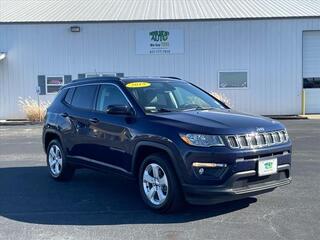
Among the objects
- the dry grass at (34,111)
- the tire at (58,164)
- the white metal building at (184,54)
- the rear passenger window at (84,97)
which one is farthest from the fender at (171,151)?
the white metal building at (184,54)

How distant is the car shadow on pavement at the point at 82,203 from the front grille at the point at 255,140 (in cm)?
98

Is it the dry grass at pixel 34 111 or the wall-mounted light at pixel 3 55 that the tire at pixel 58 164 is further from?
the wall-mounted light at pixel 3 55

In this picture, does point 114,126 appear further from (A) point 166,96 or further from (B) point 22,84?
(B) point 22,84

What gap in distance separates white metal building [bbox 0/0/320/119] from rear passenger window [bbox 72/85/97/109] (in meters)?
14.7

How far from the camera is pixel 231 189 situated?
225 inches

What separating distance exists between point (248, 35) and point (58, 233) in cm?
1855

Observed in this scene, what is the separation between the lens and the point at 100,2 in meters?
28.6

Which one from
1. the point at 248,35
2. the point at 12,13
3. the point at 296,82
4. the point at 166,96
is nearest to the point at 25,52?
the point at 12,13

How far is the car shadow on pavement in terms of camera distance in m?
6.04

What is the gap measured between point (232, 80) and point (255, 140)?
56.5 ft

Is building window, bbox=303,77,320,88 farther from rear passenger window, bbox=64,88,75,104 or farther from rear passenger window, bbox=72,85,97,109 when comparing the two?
rear passenger window, bbox=72,85,97,109

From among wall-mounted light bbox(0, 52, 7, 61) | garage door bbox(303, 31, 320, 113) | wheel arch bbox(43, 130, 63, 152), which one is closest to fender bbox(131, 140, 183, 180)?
wheel arch bbox(43, 130, 63, 152)

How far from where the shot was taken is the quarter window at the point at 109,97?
23.0 ft

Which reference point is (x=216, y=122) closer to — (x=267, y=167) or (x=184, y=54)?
(x=267, y=167)
